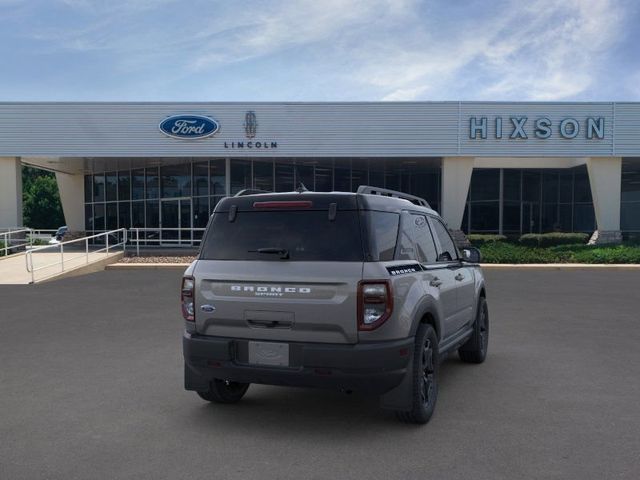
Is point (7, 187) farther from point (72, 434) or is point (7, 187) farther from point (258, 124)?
point (72, 434)

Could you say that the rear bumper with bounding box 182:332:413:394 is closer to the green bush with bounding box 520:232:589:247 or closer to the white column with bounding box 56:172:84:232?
the green bush with bounding box 520:232:589:247

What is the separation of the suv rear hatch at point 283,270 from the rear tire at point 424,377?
0.68m

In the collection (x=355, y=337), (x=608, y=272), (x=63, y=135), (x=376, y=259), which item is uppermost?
(x=63, y=135)

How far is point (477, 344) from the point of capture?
6809 millimetres

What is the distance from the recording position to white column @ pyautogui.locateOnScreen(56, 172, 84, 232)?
30516mm

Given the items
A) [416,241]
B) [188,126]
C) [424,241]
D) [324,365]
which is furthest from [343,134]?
[324,365]

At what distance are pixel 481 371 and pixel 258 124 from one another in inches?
750

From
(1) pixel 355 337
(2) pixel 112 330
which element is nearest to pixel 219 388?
(1) pixel 355 337

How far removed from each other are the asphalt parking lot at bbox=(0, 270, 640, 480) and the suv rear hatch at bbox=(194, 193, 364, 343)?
86 centimetres

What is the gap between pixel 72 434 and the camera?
15.2 feet

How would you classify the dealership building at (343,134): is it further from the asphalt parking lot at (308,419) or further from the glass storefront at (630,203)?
the asphalt parking lot at (308,419)

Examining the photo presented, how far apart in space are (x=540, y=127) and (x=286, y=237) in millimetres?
21878

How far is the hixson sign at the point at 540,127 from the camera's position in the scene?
23.8 m

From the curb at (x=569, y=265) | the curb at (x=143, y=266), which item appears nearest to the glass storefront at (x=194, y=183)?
the curb at (x=143, y=266)
